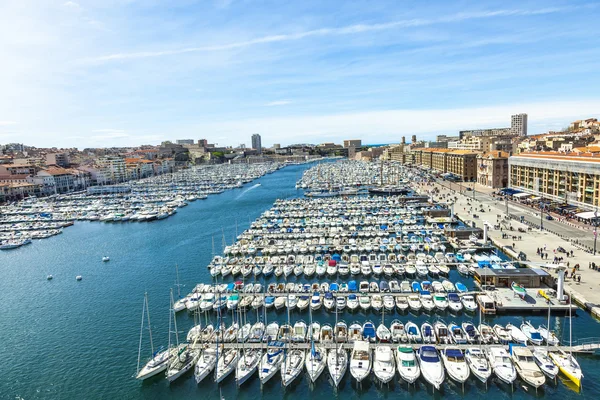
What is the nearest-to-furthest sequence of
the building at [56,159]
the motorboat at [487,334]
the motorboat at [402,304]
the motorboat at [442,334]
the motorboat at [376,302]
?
1. the motorboat at [487,334]
2. the motorboat at [442,334]
3. the motorboat at [402,304]
4. the motorboat at [376,302]
5. the building at [56,159]

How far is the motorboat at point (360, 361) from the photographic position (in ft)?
65.1

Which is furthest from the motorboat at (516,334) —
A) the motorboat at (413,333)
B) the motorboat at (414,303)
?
the motorboat at (414,303)

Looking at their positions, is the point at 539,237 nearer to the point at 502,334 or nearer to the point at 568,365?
the point at 502,334

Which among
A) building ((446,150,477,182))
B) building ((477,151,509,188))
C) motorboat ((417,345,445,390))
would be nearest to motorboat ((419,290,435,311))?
motorboat ((417,345,445,390))

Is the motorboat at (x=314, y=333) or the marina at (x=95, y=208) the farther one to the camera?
the marina at (x=95, y=208)

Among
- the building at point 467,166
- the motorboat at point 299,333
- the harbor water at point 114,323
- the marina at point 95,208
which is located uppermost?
the building at point 467,166

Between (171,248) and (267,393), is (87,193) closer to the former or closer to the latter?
(171,248)

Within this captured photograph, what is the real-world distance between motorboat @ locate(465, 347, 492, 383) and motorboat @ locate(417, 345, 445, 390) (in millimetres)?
1542

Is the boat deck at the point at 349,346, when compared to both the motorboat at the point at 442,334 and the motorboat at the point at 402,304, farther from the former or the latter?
the motorboat at the point at 402,304

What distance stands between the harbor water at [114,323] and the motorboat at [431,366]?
2.03 feet

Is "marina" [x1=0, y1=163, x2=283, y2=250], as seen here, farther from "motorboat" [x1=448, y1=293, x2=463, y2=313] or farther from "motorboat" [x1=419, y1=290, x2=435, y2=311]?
"motorboat" [x1=448, y1=293, x2=463, y2=313]

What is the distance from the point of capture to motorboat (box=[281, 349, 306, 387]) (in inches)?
788

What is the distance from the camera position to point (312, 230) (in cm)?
5241

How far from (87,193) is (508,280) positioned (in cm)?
11118
